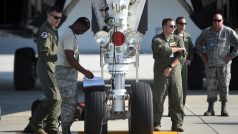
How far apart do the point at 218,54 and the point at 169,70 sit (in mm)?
2207

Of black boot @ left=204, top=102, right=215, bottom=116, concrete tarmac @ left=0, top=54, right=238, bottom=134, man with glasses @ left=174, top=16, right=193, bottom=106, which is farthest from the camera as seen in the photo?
black boot @ left=204, top=102, right=215, bottom=116

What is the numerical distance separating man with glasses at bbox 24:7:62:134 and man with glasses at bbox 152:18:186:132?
4.68ft

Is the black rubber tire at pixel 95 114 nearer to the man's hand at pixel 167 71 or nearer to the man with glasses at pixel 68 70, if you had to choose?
the man with glasses at pixel 68 70

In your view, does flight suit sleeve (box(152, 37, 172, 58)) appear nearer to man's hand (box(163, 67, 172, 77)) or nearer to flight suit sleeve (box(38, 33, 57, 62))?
man's hand (box(163, 67, 172, 77))

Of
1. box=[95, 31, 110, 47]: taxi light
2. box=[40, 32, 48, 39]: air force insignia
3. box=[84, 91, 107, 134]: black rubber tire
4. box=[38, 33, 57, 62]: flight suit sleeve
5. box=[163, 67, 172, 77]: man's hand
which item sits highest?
box=[40, 32, 48, 39]: air force insignia

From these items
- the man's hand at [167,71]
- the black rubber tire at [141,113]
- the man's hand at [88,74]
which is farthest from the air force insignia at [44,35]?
the man's hand at [167,71]

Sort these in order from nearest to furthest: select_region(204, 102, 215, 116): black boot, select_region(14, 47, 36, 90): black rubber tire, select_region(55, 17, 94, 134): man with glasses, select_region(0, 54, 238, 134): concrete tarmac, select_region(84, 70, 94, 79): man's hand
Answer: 1. select_region(84, 70, 94, 79): man's hand
2. select_region(55, 17, 94, 134): man with glasses
3. select_region(0, 54, 238, 134): concrete tarmac
4. select_region(204, 102, 215, 116): black boot
5. select_region(14, 47, 36, 90): black rubber tire

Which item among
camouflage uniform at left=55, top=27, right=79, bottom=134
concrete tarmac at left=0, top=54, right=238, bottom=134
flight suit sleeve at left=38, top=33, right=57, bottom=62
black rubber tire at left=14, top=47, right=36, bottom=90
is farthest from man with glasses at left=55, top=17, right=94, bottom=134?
black rubber tire at left=14, top=47, right=36, bottom=90

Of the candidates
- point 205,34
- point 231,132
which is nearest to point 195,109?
point 205,34

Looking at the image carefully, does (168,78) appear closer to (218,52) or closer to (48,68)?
(48,68)

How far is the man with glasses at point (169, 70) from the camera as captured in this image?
1045 centimetres

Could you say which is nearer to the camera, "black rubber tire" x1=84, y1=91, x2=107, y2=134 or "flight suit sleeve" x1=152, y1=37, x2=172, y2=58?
"black rubber tire" x1=84, y1=91, x2=107, y2=134

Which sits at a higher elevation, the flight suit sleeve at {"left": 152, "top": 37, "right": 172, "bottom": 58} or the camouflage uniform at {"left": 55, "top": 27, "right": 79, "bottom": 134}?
the flight suit sleeve at {"left": 152, "top": 37, "right": 172, "bottom": 58}

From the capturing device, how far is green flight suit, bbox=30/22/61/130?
9.71 m
